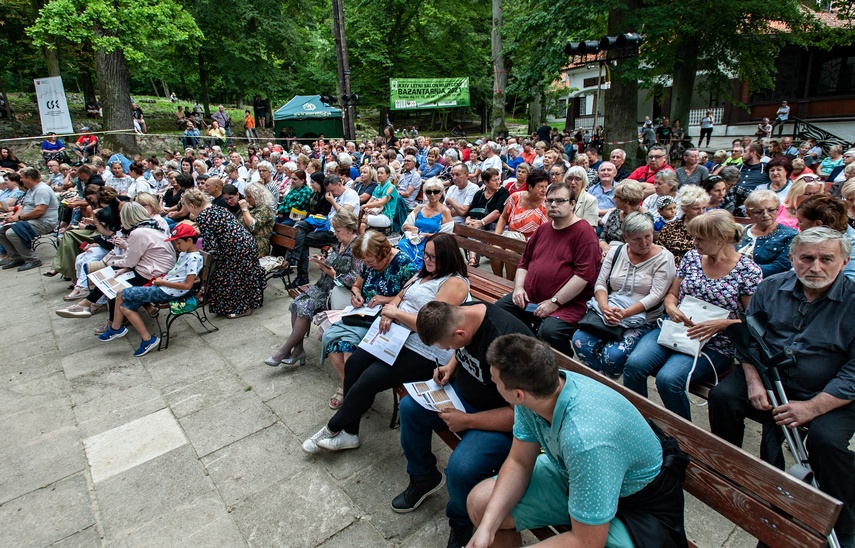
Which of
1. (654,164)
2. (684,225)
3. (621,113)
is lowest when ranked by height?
(684,225)

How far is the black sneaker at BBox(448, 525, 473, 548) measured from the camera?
2344mm

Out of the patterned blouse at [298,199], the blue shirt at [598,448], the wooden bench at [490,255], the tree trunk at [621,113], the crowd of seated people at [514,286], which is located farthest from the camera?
the tree trunk at [621,113]

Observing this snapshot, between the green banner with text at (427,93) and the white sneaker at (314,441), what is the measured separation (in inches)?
739

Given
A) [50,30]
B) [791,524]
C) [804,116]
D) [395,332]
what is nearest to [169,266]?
[395,332]

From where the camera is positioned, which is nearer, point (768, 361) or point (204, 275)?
point (768, 361)

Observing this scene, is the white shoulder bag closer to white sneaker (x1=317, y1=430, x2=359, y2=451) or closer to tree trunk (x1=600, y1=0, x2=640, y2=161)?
white sneaker (x1=317, y1=430, x2=359, y2=451)

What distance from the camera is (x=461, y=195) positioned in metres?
6.92

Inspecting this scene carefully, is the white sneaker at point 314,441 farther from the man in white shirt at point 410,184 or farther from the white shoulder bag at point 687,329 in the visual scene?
the man in white shirt at point 410,184

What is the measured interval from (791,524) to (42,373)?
5.75m

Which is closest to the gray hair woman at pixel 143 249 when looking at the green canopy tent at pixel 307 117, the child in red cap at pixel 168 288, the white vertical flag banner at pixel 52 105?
the child in red cap at pixel 168 288

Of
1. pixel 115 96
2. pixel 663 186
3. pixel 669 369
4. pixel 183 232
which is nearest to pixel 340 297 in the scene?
pixel 183 232

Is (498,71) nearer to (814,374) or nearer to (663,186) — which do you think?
(663,186)

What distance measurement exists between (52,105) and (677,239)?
20586mm

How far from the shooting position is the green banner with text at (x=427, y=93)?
20.2 meters
